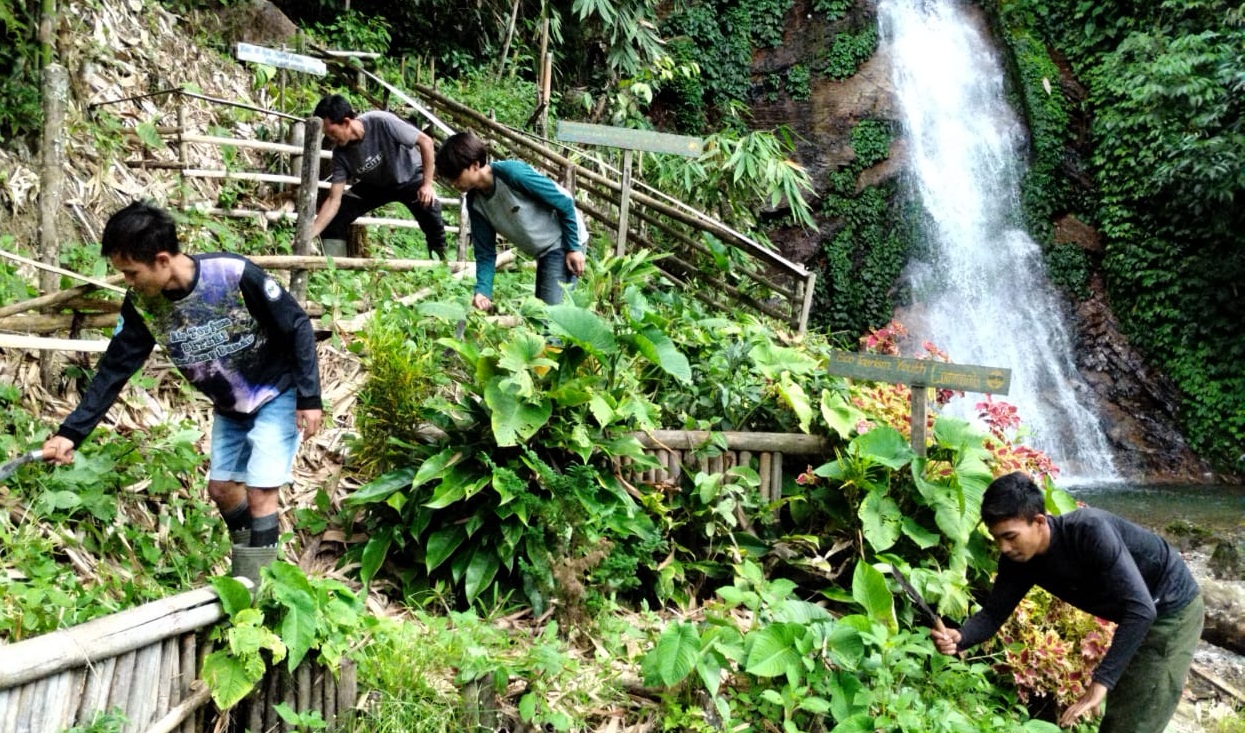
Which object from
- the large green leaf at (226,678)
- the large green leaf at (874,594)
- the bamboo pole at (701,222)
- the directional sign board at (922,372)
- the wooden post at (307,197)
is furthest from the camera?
the bamboo pole at (701,222)

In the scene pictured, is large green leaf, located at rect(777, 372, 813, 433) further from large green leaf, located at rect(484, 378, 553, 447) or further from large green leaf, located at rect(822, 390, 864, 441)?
large green leaf, located at rect(484, 378, 553, 447)

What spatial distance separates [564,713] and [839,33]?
1405 centimetres

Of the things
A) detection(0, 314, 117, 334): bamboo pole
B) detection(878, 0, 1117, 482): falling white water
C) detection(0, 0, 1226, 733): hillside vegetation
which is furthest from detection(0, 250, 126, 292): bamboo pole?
detection(878, 0, 1117, 482): falling white water

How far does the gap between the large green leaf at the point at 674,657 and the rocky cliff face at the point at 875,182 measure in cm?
989

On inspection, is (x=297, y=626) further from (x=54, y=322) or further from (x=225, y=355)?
(x=54, y=322)

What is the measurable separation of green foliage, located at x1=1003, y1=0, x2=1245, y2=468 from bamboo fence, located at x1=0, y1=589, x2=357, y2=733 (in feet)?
38.5

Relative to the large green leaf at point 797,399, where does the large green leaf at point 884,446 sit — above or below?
below

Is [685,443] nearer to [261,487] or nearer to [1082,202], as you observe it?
[261,487]

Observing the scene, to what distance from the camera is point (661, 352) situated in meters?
4.41

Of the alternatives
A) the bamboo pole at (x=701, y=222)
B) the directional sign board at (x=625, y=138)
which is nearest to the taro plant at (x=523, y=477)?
the directional sign board at (x=625, y=138)

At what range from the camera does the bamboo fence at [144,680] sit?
93.9 inches

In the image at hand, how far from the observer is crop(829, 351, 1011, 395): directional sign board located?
424 cm

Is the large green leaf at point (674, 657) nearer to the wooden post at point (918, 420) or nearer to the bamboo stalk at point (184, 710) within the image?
the bamboo stalk at point (184, 710)

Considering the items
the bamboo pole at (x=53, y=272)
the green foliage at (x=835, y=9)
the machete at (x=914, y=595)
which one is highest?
Answer: the green foliage at (x=835, y=9)
